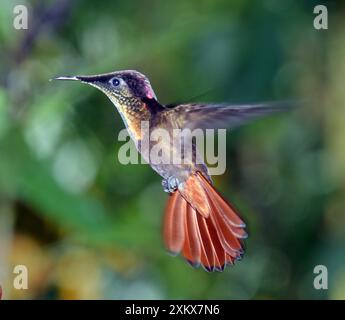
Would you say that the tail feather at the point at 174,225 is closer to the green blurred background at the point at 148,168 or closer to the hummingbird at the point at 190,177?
the hummingbird at the point at 190,177

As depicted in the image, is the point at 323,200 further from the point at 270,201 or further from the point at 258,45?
the point at 258,45

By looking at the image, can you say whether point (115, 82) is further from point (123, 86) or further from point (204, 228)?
point (204, 228)

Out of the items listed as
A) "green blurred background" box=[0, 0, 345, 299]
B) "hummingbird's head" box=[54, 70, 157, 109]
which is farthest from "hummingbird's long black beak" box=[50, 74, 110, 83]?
"green blurred background" box=[0, 0, 345, 299]

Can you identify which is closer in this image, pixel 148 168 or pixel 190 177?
pixel 190 177

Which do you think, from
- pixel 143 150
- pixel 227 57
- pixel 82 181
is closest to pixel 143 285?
pixel 82 181

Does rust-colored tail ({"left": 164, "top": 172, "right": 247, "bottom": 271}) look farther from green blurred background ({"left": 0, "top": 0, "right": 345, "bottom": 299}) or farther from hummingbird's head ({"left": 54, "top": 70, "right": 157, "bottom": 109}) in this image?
green blurred background ({"left": 0, "top": 0, "right": 345, "bottom": 299})

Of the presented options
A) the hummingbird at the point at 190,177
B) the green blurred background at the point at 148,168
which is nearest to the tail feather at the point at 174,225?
the hummingbird at the point at 190,177

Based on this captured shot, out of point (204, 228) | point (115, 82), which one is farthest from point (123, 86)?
point (204, 228)
